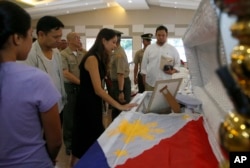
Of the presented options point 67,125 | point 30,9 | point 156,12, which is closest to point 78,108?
point 67,125

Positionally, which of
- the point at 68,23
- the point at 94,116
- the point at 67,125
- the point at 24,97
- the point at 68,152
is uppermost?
the point at 68,23

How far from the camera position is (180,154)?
3.58ft

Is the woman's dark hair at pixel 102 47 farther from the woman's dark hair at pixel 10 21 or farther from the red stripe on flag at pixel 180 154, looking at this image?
the woman's dark hair at pixel 10 21

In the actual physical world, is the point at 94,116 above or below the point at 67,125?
above

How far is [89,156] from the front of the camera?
113 cm

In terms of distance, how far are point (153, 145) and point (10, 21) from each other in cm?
69

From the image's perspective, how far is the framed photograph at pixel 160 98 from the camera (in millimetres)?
1756

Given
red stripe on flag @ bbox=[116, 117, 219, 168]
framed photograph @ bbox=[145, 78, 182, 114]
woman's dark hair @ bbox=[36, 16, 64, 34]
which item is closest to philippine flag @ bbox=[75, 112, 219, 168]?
red stripe on flag @ bbox=[116, 117, 219, 168]

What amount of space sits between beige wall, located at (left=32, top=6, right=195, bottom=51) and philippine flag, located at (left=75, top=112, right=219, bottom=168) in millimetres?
11174

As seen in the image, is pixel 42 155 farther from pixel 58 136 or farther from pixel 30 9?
pixel 30 9

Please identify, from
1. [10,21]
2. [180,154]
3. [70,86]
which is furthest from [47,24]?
[70,86]

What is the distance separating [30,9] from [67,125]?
8.05 m

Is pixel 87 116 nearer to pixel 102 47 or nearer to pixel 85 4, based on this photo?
pixel 102 47

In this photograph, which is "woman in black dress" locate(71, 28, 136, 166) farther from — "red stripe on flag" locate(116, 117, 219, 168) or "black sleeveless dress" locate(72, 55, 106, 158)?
"red stripe on flag" locate(116, 117, 219, 168)
